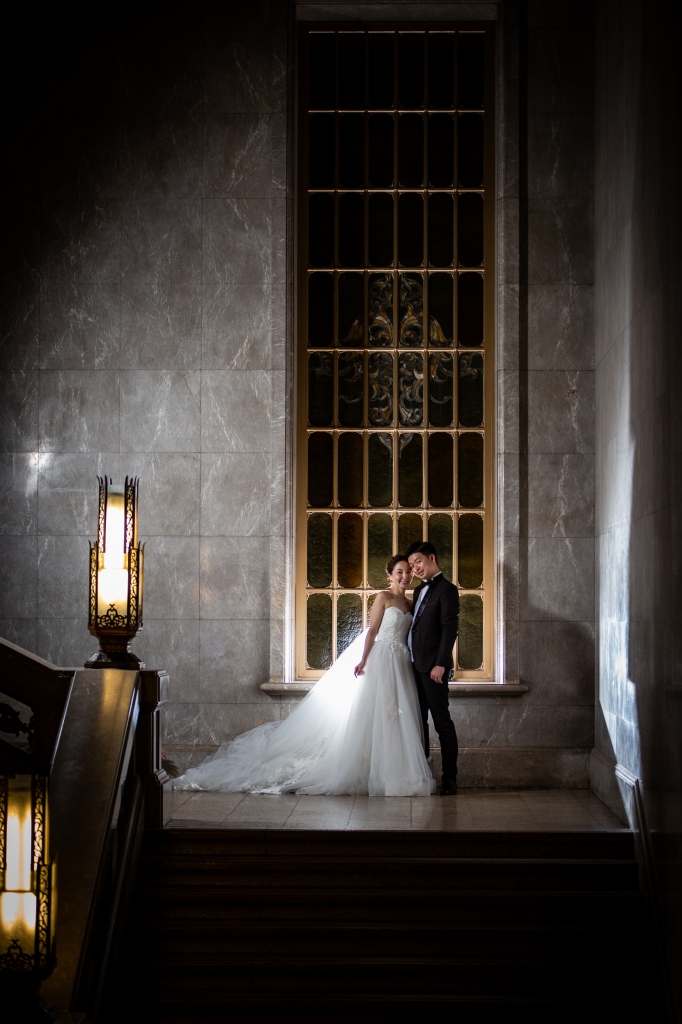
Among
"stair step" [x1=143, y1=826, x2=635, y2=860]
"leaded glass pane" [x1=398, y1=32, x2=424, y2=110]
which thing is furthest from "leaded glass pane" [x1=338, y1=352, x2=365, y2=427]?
"stair step" [x1=143, y1=826, x2=635, y2=860]

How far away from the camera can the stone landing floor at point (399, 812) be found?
6867mm

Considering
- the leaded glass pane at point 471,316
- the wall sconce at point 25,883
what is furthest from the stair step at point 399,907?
the leaded glass pane at point 471,316

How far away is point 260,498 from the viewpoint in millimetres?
9445

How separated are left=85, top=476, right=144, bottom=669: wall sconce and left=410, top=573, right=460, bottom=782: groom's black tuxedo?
2416mm

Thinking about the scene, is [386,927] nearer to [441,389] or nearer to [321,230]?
[441,389]

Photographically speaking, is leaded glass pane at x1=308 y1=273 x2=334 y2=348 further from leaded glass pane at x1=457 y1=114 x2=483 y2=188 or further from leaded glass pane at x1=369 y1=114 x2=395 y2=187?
leaded glass pane at x1=457 y1=114 x2=483 y2=188

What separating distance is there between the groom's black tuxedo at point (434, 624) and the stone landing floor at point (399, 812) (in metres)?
1.05

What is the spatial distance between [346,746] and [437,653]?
3.25 ft

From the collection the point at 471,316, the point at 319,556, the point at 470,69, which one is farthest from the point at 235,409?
the point at 470,69

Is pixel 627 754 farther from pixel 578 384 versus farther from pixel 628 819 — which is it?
pixel 578 384

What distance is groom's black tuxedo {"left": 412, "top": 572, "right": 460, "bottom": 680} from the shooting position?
8172 mm

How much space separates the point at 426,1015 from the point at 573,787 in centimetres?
366

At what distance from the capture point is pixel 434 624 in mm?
8289

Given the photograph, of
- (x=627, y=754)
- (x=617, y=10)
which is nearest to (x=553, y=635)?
(x=627, y=754)
